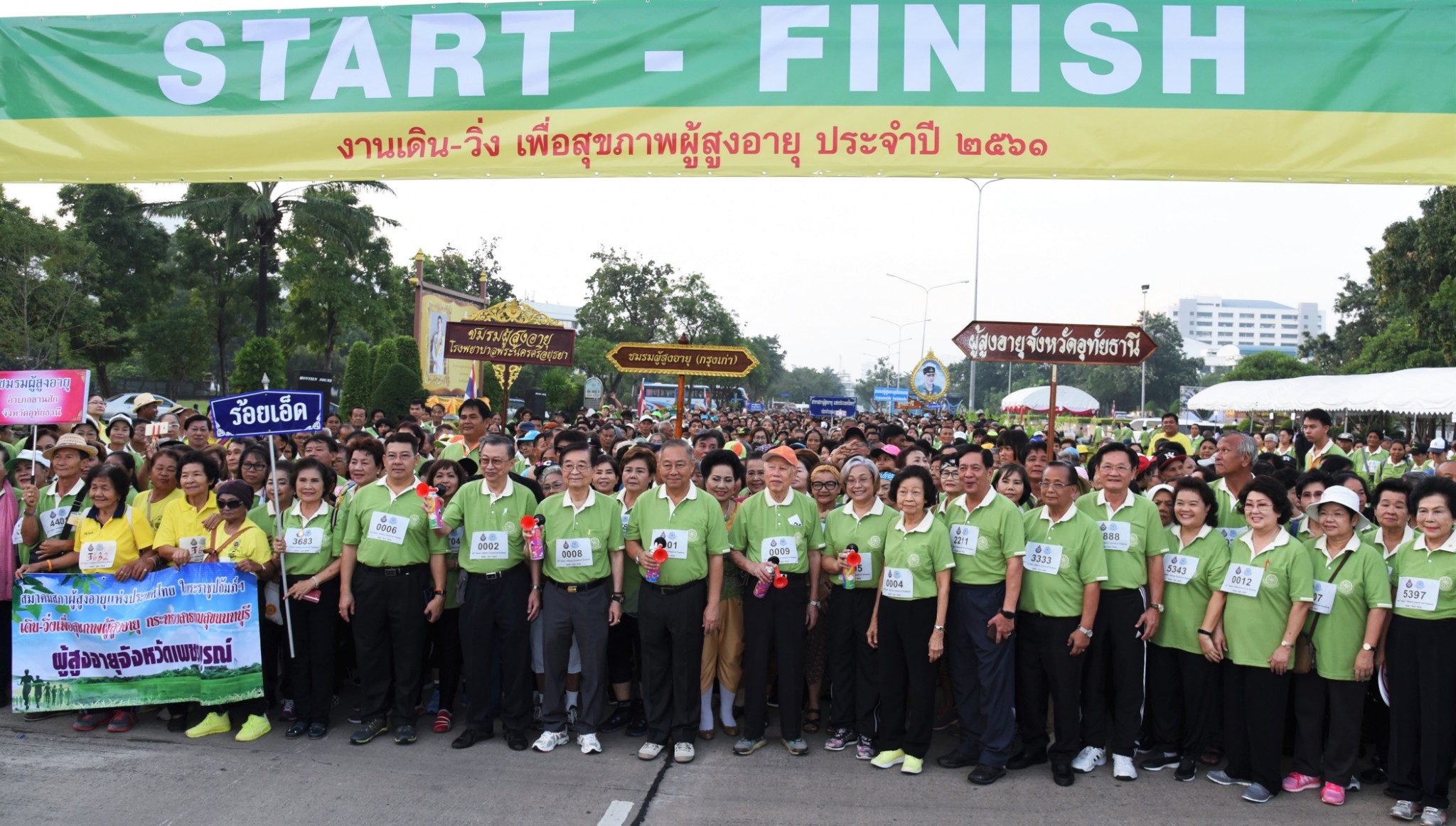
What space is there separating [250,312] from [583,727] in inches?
1658

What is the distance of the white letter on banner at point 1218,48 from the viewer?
151 inches

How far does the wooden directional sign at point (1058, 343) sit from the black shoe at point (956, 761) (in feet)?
12.1

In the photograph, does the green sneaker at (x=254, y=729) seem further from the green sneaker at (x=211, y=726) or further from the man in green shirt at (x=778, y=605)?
the man in green shirt at (x=778, y=605)

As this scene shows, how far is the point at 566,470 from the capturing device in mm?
5504

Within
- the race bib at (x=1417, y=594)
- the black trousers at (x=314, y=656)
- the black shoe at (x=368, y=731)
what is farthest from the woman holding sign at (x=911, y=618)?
the black trousers at (x=314, y=656)

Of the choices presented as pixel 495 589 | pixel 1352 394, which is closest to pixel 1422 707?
pixel 495 589

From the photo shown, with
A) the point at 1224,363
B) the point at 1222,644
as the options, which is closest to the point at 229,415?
the point at 1222,644

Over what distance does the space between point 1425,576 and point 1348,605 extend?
37 centimetres

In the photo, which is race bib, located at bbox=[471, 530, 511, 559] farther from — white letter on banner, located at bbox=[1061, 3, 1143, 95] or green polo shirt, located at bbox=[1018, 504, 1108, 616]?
white letter on banner, located at bbox=[1061, 3, 1143, 95]

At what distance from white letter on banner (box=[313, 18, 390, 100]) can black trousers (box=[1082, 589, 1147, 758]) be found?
14.6ft

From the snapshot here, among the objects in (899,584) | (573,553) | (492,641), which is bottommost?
(492,641)

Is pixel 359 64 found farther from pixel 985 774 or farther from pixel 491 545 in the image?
pixel 985 774

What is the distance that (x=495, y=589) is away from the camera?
18.6 feet

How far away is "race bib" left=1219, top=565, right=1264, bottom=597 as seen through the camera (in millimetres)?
5055
